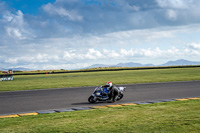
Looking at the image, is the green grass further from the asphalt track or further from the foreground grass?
the foreground grass

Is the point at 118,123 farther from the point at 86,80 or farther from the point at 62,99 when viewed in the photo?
the point at 86,80

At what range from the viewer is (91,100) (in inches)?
536

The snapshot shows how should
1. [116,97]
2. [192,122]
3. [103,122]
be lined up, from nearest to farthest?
[192,122] < [103,122] < [116,97]

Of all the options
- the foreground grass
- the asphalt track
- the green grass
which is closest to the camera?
the foreground grass

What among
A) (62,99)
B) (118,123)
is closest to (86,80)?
(62,99)

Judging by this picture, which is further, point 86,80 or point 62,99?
point 86,80

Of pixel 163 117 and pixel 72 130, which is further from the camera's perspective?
pixel 163 117

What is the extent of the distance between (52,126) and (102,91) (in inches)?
255

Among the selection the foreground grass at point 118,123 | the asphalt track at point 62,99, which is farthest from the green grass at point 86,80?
the foreground grass at point 118,123

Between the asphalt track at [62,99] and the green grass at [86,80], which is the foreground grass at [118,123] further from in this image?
the green grass at [86,80]

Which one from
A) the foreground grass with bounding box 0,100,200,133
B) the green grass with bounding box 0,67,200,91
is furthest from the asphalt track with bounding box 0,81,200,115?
the green grass with bounding box 0,67,200,91

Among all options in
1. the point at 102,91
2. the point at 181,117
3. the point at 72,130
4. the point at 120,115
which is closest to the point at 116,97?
the point at 102,91

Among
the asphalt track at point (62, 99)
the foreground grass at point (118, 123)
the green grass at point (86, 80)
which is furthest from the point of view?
the green grass at point (86, 80)

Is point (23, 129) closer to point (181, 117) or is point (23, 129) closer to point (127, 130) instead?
point (127, 130)
